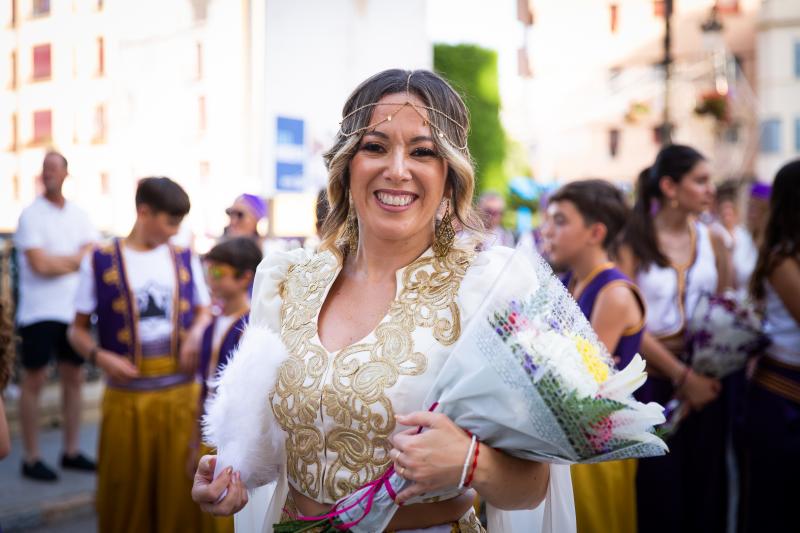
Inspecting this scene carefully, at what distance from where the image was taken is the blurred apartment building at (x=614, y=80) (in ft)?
96.3

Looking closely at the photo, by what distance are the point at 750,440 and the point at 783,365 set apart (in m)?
0.43

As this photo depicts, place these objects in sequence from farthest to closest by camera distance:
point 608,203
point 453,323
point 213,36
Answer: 1. point 213,36
2. point 608,203
3. point 453,323

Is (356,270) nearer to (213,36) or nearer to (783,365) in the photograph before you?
(783,365)

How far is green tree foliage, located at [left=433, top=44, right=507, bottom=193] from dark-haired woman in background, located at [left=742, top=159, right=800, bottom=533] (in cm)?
3078

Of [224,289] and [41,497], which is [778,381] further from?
[41,497]

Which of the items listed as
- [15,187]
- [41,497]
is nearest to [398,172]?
[41,497]

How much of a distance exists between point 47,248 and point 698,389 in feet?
15.9

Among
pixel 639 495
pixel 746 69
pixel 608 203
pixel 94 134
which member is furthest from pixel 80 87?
pixel 746 69

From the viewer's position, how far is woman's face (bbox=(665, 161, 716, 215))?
183 inches

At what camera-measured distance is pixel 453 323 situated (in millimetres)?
2105

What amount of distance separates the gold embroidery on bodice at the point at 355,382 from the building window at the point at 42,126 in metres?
5.46

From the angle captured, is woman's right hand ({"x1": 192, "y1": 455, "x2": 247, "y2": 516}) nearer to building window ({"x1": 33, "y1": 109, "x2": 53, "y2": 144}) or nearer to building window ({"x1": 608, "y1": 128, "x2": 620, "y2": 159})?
building window ({"x1": 33, "y1": 109, "x2": 53, "y2": 144})

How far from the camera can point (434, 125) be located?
218 cm

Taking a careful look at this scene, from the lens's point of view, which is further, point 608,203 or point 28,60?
point 28,60
